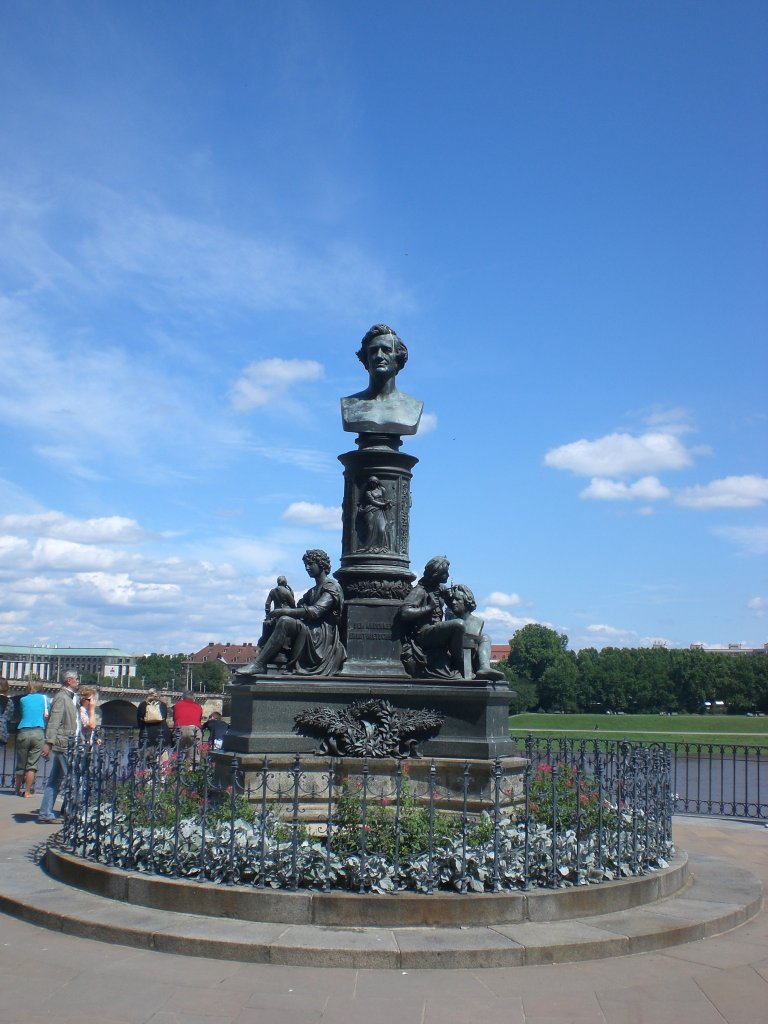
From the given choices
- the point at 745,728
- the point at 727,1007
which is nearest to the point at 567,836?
the point at 727,1007

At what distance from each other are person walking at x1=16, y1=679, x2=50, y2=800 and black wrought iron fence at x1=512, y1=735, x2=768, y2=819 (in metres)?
6.23

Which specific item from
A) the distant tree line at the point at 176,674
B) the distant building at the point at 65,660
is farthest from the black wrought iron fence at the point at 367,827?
the distant building at the point at 65,660

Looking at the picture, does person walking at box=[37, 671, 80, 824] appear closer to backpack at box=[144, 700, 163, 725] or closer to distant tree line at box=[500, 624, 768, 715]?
backpack at box=[144, 700, 163, 725]

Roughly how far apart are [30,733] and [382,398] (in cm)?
649

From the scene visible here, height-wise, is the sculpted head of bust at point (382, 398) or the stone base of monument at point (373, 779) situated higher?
the sculpted head of bust at point (382, 398)

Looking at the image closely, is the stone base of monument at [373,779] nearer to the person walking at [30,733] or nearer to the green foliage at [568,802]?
the green foliage at [568,802]

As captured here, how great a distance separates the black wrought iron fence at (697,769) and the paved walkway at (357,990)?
2219 mm

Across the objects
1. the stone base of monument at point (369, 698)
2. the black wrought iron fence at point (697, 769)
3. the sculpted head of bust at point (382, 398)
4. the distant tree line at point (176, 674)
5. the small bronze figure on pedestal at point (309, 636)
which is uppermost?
the sculpted head of bust at point (382, 398)

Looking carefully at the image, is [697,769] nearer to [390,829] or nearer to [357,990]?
[390,829]

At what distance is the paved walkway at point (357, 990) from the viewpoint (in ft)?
16.8

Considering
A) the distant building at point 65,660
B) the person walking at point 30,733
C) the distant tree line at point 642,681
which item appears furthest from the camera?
the distant building at point 65,660

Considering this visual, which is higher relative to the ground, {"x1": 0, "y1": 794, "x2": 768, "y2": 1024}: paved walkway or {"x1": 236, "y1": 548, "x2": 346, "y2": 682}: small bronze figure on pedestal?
{"x1": 236, "y1": 548, "x2": 346, "y2": 682}: small bronze figure on pedestal

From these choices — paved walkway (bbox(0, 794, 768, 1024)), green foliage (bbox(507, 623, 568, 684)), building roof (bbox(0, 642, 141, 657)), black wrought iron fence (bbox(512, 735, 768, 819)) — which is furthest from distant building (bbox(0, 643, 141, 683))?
paved walkway (bbox(0, 794, 768, 1024))

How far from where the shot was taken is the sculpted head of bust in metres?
10.9
